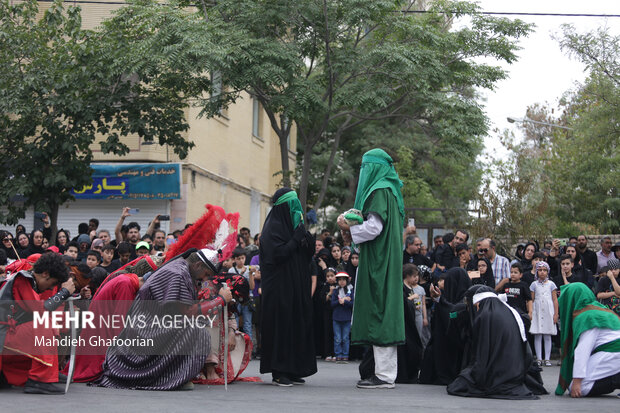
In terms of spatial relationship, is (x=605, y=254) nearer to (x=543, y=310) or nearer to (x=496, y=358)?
(x=543, y=310)

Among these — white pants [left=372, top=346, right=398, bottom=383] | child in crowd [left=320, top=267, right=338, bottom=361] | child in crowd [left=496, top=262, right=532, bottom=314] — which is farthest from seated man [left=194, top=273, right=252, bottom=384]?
child in crowd [left=496, top=262, right=532, bottom=314]

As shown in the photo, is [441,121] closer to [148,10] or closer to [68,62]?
[148,10]

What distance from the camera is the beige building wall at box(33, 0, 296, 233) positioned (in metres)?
22.2

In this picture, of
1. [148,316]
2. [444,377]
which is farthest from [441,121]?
[148,316]

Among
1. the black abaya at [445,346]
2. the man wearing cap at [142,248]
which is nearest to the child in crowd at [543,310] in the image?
the black abaya at [445,346]

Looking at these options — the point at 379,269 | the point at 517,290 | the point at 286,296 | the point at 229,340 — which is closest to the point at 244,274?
the point at 517,290

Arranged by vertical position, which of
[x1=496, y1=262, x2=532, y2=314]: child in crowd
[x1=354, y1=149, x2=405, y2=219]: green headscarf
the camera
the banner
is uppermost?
the banner

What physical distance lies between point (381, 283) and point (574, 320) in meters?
2.12

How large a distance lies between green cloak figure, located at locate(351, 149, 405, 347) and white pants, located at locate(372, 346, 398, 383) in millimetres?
85

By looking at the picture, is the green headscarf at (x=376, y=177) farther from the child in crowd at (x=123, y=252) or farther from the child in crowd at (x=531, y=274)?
the child in crowd at (x=531, y=274)

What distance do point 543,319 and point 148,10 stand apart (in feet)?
29.5

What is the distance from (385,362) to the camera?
27.1ft

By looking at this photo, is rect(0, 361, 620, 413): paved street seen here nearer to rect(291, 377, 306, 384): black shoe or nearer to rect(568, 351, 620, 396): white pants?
rect(291, 377, 306, 384): black shoe

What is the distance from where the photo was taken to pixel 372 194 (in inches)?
338
